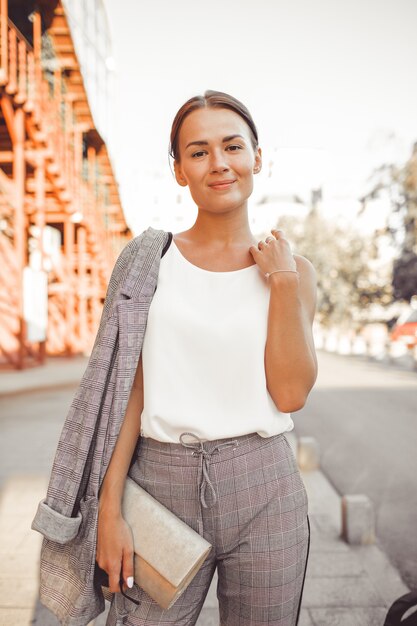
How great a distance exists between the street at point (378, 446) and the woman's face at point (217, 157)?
9.88 feet

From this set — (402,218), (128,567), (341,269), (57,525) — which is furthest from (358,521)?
(341,269)

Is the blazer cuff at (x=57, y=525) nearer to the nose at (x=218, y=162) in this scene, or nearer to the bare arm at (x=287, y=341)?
the bare arm at (x=287, y=341)

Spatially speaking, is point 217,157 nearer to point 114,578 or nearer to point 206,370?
point 206,370

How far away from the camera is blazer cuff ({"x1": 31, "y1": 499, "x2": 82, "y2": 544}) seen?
135 cm

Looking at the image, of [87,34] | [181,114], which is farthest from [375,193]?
[181,114]

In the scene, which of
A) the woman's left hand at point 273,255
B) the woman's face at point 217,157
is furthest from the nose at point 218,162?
the woman's left hand at point 273,255

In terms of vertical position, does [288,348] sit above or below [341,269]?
above

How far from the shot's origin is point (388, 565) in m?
3.78

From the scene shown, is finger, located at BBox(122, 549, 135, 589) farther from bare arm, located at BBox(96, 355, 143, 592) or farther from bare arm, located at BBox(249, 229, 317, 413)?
bare arm, located at BBox(249, 229, 317, 413)

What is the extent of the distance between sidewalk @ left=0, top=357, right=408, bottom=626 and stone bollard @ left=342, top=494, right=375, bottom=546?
0.21 ft

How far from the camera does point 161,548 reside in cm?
134

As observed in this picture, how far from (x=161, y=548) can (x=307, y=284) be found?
0.74m

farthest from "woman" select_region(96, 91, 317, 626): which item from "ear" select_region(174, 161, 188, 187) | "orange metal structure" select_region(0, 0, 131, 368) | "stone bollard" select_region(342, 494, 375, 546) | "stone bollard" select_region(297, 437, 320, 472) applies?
"orange metal structure" select_region(0, 0, 131, 368)

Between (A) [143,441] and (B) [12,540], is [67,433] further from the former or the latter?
(B) [12,540]
